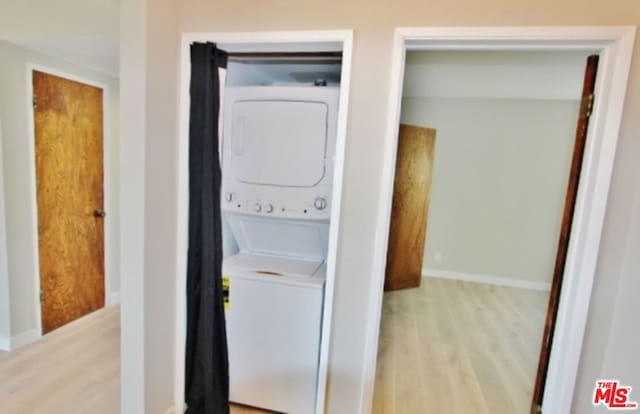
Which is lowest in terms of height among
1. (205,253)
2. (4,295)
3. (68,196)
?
(4,295)

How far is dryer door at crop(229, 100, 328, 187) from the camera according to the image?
185 centimetres

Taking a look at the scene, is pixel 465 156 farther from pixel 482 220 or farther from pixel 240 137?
pixel 240 137

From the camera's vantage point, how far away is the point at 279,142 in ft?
6.22

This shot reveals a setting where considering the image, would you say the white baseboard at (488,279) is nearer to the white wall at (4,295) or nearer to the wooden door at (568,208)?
the wooden door at (568,208)

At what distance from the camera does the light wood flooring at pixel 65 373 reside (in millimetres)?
1885

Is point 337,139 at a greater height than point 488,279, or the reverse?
point 337,139

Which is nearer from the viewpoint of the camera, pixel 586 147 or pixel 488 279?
pixel 586 147

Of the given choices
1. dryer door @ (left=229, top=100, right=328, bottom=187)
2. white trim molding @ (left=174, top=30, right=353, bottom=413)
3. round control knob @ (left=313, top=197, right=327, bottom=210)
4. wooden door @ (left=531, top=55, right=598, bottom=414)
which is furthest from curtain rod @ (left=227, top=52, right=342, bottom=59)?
wooden door @ (left=531, top=55, right=598, bottom=414)

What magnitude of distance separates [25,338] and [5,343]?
107mm

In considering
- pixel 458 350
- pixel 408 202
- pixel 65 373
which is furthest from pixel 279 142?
pixel 408 202

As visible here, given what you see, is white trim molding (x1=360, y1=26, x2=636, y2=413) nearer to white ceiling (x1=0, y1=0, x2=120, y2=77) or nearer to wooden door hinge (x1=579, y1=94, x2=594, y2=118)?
wooden door hinge (x1=579, y1=94, x2=594, y2=118)

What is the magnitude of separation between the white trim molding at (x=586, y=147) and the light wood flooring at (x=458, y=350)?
71cm

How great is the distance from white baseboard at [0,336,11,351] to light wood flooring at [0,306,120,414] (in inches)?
2.3

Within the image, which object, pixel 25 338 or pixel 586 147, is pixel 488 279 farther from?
pixel 25 338
